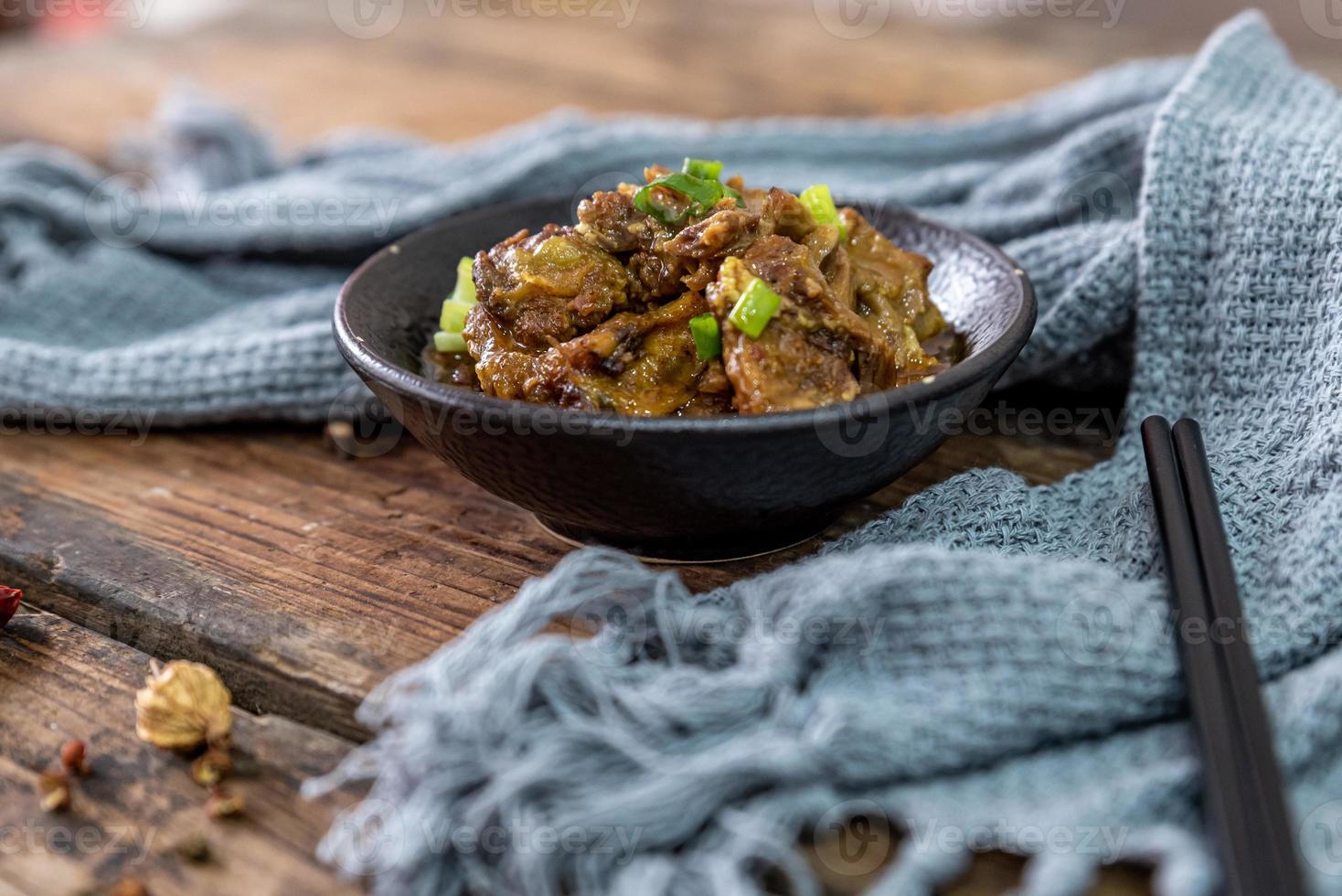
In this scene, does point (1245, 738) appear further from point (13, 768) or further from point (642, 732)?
point (13, 768)

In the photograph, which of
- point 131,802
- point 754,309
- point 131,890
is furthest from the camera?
point 754,309

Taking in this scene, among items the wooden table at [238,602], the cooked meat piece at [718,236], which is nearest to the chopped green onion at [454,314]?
the wooden table at [238,602]

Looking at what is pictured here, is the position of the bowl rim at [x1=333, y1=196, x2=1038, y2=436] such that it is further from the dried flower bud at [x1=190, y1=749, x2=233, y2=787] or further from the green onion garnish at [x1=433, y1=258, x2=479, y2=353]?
the dried flower bud at [x1=190, y1=749, x2=233, y2=787]

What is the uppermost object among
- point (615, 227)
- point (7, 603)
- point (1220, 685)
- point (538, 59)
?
point (538, 59)

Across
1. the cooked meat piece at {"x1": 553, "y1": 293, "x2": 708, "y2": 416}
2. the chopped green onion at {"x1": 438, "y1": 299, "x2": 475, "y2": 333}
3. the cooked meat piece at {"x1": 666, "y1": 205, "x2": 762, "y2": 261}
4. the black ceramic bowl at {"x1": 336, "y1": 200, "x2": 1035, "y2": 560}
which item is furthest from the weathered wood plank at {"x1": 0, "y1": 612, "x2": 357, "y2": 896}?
the cooked meat piece at {"x1": 666, "y1": 205, "x2": 762, "y2": 261}

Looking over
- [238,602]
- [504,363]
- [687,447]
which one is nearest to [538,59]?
[504,363]

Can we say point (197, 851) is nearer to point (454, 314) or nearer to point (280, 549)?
point (280, 549)
